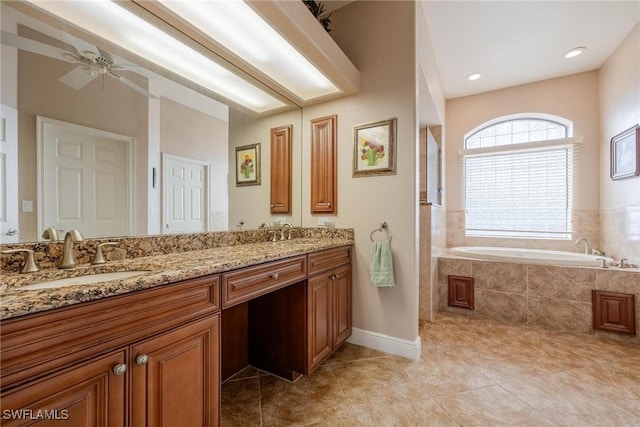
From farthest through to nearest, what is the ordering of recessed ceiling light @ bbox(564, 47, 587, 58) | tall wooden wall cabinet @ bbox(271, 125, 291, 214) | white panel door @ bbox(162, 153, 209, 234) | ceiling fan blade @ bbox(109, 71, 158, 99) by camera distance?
1. recessed ceiling light @ bbox(564, 47, 587, 58)
2. tall wooden wall cabinet @ bbox(271, 125, 291, 214)
3. white panel door @ bbox(162, 153, 209, 234)
4. ceiling fan blade @ bbox(109, 71, 158, 99)

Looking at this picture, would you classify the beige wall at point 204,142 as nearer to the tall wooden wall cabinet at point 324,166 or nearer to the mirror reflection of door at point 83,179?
the mirror reflection of door at point 83,179

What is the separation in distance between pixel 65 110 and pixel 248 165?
45.7 inches

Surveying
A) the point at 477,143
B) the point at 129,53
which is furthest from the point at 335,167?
the point at 477,143

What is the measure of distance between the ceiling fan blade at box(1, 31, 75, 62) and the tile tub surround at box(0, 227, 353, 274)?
778 mm

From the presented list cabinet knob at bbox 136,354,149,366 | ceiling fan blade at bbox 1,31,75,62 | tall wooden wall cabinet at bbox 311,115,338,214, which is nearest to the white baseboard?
tall wooden wall cabinet at bbox 311,115,338,214

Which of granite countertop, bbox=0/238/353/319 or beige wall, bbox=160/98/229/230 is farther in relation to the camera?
beige wall, bbox=160/98/229/230

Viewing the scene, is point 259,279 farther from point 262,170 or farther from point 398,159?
point 398,159

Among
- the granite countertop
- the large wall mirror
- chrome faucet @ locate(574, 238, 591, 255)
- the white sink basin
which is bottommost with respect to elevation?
chrome faucet @ locate(574, 238, 591, 255)

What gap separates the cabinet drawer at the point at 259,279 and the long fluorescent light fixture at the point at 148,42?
1.34 metres

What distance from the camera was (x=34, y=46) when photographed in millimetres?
1094

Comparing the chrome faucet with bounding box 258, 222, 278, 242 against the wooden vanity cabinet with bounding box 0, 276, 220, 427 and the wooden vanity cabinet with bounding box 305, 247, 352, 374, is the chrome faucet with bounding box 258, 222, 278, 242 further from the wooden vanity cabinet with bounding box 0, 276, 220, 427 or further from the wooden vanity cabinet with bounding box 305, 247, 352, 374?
the wooden vanity cabinet with bounding box 0, 276, 220, 427

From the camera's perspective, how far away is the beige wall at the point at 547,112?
10.6 feet

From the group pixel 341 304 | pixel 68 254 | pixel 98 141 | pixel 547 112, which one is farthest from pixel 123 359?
pixel 547 112

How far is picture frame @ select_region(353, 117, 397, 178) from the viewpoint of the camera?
2127mm
